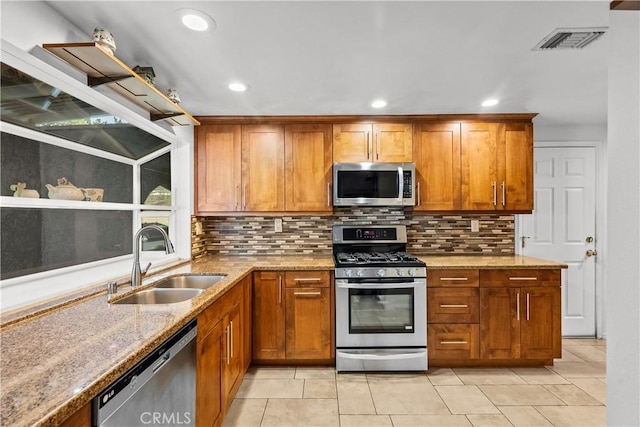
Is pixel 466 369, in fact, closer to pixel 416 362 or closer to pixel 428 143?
pixel 416 362

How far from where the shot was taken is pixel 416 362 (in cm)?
275

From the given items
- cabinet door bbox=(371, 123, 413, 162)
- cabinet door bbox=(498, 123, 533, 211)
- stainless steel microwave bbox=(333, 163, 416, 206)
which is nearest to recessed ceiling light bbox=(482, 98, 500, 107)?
cabinet door bbox=(498, 123, 533, 211)

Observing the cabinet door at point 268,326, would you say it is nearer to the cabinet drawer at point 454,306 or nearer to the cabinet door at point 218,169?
Result: the cabinet door at point 218,169

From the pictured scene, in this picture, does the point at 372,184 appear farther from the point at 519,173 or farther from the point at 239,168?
the point at 519,173

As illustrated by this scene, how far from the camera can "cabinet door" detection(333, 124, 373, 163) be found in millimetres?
3189

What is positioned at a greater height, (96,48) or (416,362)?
(96,48)

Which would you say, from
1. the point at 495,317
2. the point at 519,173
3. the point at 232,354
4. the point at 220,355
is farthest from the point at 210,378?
the point at 519,173

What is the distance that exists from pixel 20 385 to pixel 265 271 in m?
2.05

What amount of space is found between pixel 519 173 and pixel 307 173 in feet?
6.64

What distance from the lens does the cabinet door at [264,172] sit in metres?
3.22

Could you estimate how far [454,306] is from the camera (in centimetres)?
283

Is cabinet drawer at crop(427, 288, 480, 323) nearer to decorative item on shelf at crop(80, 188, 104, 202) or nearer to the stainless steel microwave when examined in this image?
the stainless steel microwave

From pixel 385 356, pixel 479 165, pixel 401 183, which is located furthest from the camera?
pixel 479 165

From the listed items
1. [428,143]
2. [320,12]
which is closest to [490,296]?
[428,143]
